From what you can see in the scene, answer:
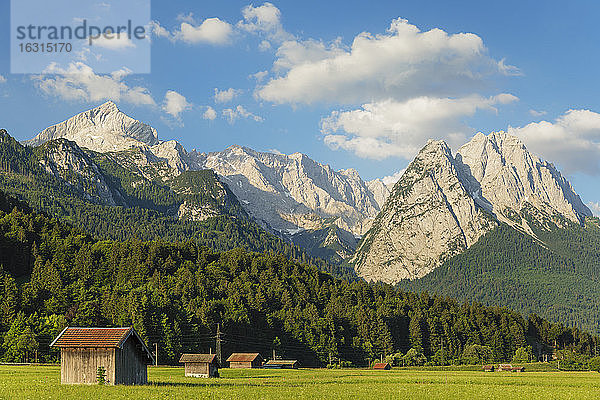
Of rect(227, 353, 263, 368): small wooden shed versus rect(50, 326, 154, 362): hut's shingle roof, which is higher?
rect(50, 326, 154, 362): hut's shingle roof

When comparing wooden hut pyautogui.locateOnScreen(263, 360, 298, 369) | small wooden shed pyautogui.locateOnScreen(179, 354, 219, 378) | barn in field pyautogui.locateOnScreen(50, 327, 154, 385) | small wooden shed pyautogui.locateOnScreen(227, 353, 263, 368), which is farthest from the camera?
wooden hut pyautogui.locateOnScreen(263, 360, 298, 369)

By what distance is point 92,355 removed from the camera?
212 ft

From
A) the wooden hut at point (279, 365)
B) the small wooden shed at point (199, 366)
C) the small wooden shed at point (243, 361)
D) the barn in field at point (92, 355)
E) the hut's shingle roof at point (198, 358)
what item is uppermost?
the barn in field at point (92, 355)

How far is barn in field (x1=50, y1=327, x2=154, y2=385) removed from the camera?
63.9 metres

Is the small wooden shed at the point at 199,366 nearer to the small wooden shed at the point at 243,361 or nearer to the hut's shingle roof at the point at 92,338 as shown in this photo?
the hut's shingle roof at the point at 92,338

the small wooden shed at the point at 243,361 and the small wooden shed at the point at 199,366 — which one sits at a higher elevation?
the small wooden shed at the point at 199,366

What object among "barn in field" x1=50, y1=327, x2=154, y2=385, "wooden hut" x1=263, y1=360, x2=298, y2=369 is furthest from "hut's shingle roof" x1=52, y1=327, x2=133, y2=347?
"wooden hut" x1=263, y1=360, x2=298, y2=369

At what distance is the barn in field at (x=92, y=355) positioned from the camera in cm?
6388

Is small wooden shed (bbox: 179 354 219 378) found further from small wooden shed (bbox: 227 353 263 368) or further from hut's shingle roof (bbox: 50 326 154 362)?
small wooden shed (bbox: 227 353 263 368)

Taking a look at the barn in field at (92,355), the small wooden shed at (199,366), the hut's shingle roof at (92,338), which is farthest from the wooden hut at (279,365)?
the hut's shingle roof at (92,338)

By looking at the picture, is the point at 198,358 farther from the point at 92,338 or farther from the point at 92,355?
the point at 92,338

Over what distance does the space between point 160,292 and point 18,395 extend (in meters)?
143

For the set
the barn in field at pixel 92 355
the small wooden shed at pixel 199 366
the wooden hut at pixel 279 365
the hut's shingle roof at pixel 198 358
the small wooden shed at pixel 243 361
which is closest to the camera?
the barn in field at pixel 92 355

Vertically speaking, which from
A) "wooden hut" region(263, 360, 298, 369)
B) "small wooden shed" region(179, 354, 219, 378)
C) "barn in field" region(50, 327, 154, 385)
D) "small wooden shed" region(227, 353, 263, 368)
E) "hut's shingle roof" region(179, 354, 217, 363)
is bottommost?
"wooden hut" region(263, 360, 298, 369)
